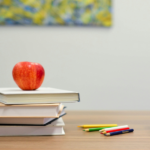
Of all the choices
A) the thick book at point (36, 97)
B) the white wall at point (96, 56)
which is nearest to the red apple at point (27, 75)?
the thick book at point (36, 97)

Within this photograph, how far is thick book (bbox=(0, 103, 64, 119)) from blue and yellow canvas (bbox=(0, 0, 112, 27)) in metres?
1.71

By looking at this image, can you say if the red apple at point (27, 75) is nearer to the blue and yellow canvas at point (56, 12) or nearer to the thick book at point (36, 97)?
the thick book at point (36, 97)

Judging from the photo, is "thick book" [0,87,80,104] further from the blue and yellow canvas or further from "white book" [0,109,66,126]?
the blue and yellow canvas

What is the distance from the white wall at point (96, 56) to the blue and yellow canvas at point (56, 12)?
0.06m

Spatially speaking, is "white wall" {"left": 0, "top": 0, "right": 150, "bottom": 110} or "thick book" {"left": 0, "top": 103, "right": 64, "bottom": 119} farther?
"white wall" {"left": 0, "top": 0, "right": 150, "bottom": 110}

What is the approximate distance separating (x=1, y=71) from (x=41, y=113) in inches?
67.3

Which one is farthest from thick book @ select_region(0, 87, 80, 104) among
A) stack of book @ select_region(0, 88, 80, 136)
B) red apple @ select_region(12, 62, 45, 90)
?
red apple @ select_region(12, 62, 45, 90)

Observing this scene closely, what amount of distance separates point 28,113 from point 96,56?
1.72 m

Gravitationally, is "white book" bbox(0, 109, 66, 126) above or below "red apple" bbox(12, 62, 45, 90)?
below

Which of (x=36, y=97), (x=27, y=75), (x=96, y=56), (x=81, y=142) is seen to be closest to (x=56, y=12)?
(x=96, y=56)

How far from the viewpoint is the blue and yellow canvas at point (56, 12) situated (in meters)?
2.16

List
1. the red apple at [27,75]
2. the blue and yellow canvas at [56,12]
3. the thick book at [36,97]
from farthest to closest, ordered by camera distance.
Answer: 1. the blue and yellow canvas at [56,12]
2. the red apple at [27,75]
3. the thick book at [36,97]

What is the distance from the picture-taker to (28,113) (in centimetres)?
56

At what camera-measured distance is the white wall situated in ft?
7.18
